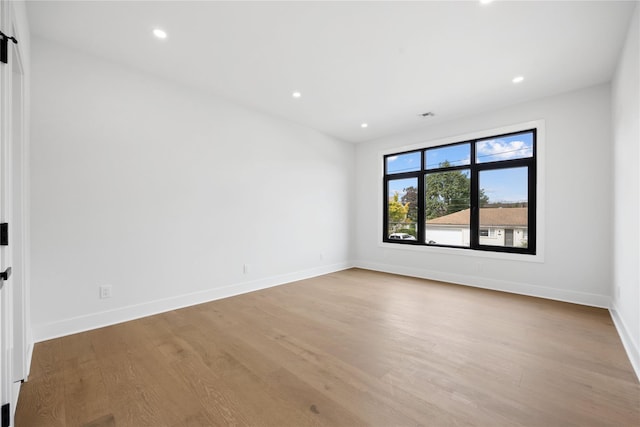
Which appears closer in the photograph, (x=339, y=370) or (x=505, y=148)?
(x=339, y=370)

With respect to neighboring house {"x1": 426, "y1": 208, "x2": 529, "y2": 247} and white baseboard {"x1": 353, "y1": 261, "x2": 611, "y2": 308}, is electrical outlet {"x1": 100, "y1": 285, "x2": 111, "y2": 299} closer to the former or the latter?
white baseboard {"x1": 353, "y1": 261, "x2": 611, "y2": 308}

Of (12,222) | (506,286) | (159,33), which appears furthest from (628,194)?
(12,222)

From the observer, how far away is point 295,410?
163 centimetres

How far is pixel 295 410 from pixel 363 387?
0.47 meters

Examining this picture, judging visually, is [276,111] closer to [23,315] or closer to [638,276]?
[23,315]

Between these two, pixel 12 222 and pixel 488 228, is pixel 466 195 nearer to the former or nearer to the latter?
pixel 488 228

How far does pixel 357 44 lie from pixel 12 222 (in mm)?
2962

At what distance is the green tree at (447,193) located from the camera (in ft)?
15.3

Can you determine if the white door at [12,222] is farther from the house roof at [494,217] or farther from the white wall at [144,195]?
the house roof at [494,217]

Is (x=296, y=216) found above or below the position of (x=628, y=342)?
above

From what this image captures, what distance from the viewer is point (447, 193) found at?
16.1 ft

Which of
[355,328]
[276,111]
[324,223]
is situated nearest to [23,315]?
[355,328]

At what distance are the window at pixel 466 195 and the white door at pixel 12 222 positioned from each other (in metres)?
5.09

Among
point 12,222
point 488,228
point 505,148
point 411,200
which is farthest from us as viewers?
A: point 411,200
